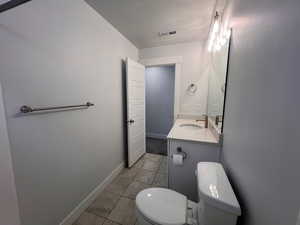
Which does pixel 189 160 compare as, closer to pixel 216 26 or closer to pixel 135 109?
pixel 135 109

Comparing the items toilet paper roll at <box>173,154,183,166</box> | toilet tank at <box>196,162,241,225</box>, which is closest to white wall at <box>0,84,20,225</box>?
toilet tank at <box>196,162,241,225</box>

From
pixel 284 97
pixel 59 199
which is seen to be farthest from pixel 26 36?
pixel 284 97

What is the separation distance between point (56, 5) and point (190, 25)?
1658 mm

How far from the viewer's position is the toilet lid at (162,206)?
890 millimetres

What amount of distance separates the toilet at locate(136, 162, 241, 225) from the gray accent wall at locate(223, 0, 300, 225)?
0.10 metres

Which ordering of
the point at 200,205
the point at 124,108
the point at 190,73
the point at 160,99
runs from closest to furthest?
the point at 200,205, the point at 124,108, the point at 190,73, the point at 160,99

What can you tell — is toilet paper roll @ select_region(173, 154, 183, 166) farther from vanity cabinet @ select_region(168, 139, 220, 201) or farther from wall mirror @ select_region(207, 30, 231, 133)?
wall mirror @ select_region(207, 30, 231, 133)

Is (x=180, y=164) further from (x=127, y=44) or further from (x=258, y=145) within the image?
(x=127, y=44)

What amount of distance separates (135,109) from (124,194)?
1.35 meters

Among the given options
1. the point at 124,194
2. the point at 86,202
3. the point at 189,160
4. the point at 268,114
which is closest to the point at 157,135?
the point at 124,194

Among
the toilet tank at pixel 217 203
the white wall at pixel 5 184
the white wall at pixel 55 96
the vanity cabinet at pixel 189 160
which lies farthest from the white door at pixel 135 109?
the toilet tank at pixel 217 203

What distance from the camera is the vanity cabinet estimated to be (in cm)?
139

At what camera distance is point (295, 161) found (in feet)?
1.32

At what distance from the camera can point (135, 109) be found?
7.96 ft
